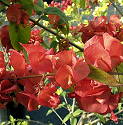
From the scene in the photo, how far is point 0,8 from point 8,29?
0.10 m

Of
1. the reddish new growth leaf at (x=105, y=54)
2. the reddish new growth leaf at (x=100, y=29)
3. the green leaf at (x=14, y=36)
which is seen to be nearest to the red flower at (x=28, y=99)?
the reddish new growth leaf at (x=105, y=54)

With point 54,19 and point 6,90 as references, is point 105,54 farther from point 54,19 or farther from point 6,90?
point 54,19

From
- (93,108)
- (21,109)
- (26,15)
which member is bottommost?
(21,109)

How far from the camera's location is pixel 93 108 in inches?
19.4

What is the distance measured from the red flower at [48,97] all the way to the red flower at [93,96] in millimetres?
68

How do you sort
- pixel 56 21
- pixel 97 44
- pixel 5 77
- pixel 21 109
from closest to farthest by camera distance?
1. pixel 97 44
2. pixel 5 77
3. pixel 56 21
4. pixel 21 109

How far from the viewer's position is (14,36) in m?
0.85

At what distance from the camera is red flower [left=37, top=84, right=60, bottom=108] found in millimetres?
553

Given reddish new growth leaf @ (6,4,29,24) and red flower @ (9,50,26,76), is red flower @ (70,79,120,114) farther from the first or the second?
reddish new growth leaf @ (6,4,29,24)

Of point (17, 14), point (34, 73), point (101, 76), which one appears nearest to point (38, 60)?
point (34, 73)

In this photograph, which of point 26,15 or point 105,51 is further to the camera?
point 26,15

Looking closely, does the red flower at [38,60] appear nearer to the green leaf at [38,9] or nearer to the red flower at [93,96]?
the red flower at [93,96]

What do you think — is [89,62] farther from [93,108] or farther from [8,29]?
[8,29]

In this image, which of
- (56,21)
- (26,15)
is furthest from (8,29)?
(56,21)
